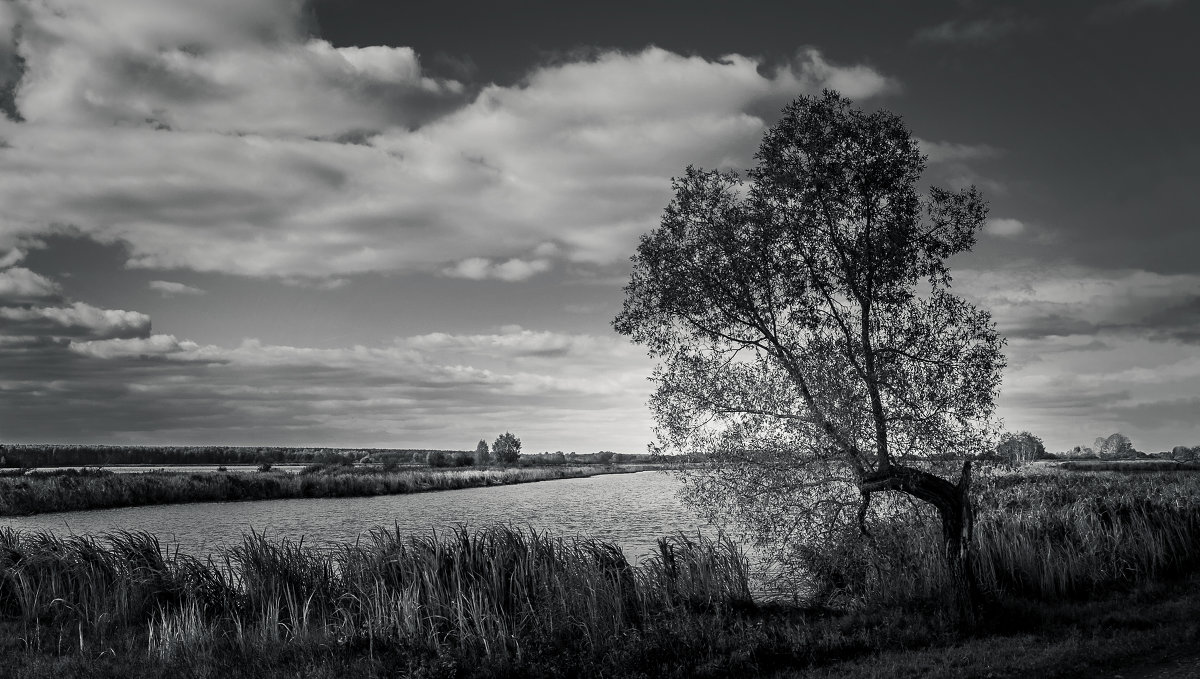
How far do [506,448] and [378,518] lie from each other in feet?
377

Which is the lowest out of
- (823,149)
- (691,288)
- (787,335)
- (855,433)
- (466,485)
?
(466,485)

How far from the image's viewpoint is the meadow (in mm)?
11352

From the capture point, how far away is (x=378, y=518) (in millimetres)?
44094

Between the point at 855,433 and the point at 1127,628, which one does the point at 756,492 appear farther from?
the point at 1127,628

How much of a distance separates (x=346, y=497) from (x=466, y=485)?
18.4 meters

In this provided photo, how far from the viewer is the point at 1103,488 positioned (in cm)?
3462

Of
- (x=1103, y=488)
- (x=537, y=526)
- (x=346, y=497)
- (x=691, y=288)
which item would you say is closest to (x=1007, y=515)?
(x=691, y=288)

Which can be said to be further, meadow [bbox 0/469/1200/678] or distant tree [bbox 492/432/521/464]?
distant tree [bbox 492/432/521/464]

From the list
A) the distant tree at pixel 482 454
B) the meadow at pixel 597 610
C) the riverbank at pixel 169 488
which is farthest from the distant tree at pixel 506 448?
the meadow at pixel 597 610

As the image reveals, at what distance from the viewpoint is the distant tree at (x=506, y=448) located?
518 ft

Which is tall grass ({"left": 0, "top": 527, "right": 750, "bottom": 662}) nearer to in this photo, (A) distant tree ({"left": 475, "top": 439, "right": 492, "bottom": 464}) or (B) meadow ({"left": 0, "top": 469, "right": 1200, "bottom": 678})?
(B) meadow ({"left": 0, "top": 469, "right": 1200, "bottom": 678})

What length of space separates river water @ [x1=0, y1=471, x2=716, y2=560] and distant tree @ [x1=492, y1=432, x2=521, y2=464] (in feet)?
309

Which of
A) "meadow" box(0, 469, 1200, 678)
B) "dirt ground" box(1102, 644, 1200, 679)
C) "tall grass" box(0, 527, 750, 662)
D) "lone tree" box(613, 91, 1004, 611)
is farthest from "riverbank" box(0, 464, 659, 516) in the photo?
"dirt ground" box(1102, 644, 1200, 679)

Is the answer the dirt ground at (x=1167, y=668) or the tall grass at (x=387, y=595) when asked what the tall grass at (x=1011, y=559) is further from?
the dirt ground at (x=1167, y=668)
